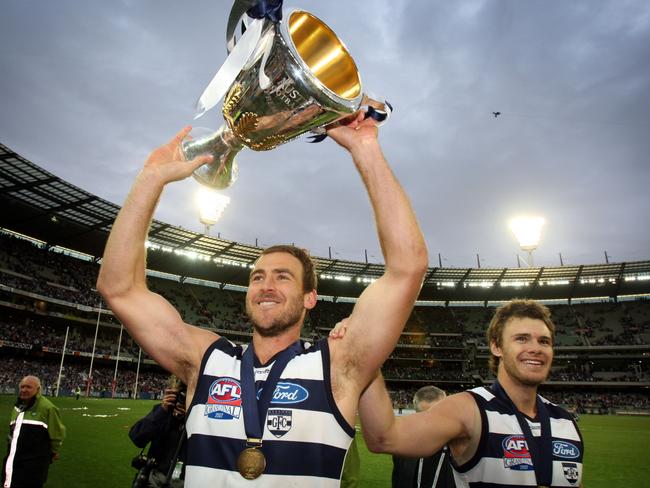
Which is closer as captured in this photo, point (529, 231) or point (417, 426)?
point (417, 426)

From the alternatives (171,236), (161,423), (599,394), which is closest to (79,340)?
(171,236)

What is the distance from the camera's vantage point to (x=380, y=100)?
2010 millimetres

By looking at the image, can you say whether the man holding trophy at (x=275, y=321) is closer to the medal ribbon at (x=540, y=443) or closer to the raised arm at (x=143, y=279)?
the raised arm at (x=143, y=279)

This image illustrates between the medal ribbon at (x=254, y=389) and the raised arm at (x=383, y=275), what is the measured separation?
267 mm

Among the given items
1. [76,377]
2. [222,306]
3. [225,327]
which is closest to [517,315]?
[76,377]

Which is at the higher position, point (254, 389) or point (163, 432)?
point (254, 389)

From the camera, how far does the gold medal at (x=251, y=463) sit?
181cm

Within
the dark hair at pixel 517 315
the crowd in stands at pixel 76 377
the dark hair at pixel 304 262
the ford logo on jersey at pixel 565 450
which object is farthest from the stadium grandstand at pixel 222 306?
the ford logo on jersey at pixel 565 450

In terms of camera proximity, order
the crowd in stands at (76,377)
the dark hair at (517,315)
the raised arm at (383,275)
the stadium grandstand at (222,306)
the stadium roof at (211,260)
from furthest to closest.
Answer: the stadium grandstand at (222,306)
the crowd in stands at (76,377)
the stadium roof at (211,260)
the dark hair at (517,315)
the raised arm at (383,275)

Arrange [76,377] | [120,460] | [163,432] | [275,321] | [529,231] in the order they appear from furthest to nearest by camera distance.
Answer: [76,377] → [529,231] → [120,460] → [163,432] → [275,321]

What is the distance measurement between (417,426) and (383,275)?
1.19 m

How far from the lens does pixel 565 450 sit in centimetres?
286

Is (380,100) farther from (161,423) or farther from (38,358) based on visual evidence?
(38,358)

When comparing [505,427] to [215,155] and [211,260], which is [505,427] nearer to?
[215,155]
